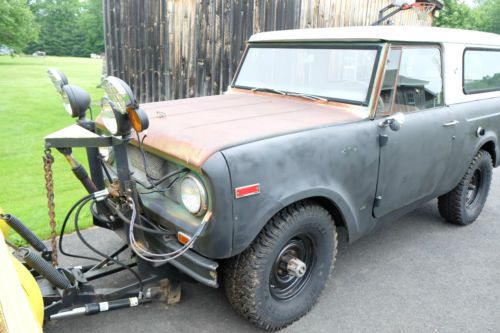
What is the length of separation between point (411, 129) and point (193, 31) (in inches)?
202

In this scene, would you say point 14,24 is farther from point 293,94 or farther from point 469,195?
point 469,195

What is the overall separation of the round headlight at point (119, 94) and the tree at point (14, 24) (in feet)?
140

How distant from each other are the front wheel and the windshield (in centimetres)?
106

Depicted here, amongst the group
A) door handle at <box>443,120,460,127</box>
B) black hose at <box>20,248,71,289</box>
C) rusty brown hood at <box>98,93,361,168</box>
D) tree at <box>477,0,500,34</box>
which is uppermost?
tree at <box>477,0,500,34</box>

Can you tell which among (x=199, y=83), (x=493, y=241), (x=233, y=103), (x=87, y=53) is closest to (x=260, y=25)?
(x=199, y=83)

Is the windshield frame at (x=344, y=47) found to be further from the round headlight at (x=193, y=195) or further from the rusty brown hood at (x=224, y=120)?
the round headlight at (x=193, y=195)

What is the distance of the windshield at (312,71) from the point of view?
329 cm

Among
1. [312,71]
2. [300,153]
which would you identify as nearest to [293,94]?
[312,71]

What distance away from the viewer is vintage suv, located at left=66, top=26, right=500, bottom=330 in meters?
2.40

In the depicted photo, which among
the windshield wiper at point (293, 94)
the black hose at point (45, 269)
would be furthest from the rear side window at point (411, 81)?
the black hose at point (45, 269)

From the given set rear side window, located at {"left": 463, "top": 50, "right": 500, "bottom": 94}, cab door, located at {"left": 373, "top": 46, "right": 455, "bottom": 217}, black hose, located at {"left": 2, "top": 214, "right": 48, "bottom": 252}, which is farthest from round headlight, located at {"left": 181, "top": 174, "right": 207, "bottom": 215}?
rear side window, located at {"left": 463, "top": 50, "right": 500, "bottom": 94}

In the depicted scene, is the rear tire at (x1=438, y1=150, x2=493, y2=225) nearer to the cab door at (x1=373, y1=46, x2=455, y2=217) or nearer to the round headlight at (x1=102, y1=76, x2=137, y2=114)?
the cab door at (x1=373, y1=46, x2=455, y2=217)

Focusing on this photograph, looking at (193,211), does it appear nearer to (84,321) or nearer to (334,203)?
(334,203)

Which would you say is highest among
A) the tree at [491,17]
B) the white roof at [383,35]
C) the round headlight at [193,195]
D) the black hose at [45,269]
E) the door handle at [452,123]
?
the tree at [491,17]
